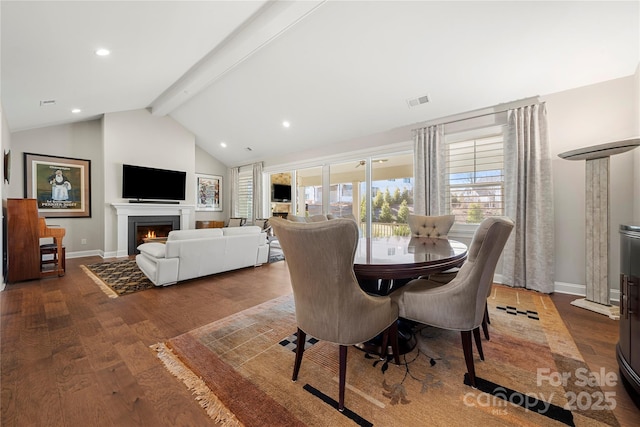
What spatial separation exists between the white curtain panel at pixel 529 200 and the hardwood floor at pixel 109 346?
1.29 feet

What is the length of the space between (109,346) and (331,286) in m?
1.84

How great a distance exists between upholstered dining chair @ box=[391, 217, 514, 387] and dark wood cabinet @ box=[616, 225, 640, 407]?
2.03 ft

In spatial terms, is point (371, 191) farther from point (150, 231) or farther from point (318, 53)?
point (150, 231)

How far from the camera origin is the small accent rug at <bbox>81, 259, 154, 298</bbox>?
10.4ft

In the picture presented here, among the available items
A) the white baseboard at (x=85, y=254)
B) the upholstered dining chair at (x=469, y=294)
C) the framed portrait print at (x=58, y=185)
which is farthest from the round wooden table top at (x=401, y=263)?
the framed portrait print at (x=58, y=185)

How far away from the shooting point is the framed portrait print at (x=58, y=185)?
15.4 ft

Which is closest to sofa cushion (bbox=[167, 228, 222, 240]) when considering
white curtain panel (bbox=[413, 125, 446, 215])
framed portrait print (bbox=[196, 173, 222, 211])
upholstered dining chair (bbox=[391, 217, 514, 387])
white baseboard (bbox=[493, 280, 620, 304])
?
upholstered dining chair (bbox=[391, 217, 514, 387])

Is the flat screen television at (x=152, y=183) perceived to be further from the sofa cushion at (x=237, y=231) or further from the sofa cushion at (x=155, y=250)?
the sofa cushion at (x=237, y=231)

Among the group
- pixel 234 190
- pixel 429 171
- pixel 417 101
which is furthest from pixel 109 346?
pixel 234 190

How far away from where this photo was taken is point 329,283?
4.17 ft

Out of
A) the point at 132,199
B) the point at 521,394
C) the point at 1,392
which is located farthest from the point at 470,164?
the point at 132,199

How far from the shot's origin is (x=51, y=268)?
4.07 meters

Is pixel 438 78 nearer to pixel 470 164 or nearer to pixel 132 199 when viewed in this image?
pixel 470 164

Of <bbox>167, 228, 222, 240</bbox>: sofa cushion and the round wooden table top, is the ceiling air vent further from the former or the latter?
<bbox>167, 228, 222, 240</bbox>: sofa cushion
